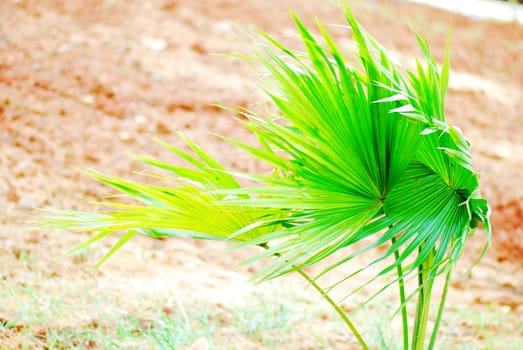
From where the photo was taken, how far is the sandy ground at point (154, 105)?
11.9 ft

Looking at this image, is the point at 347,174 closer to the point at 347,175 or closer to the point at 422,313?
the point at 347,175

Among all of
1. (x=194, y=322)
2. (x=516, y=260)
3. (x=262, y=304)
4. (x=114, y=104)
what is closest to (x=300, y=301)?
(x=262, y=304)

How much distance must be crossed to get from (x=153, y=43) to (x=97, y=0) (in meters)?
0.74

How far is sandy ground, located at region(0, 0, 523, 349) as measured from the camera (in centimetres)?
361

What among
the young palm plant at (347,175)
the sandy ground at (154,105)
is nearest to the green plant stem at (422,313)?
the young palm plant at (347,175)

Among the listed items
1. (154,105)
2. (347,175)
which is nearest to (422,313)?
(347,175)

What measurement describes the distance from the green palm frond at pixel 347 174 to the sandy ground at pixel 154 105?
1.00m

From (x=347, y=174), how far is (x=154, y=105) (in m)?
3.25

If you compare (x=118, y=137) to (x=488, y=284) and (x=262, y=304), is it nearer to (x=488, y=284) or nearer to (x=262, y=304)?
(x=262, y=304)

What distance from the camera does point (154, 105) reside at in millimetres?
4934

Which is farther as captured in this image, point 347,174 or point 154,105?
point 154,105

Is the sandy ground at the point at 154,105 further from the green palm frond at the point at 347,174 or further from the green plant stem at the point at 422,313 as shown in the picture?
the green plant stem at the point at 422,313

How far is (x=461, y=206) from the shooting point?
1947 mm

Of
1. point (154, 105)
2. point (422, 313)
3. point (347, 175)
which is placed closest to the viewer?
point (347, 175)
